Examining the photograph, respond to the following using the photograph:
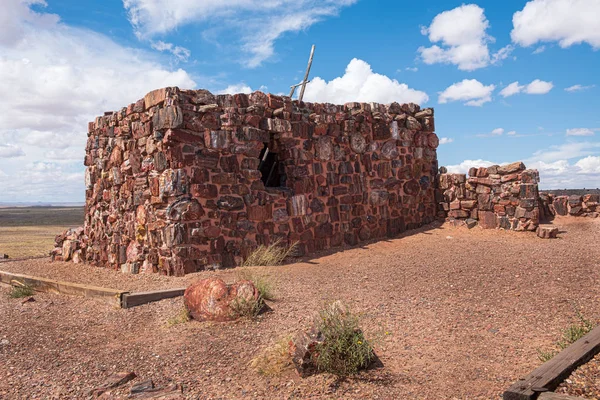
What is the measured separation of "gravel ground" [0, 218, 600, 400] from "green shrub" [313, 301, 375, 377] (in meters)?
0.12

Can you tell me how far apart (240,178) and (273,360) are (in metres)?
5.57

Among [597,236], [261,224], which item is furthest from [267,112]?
[597,236]

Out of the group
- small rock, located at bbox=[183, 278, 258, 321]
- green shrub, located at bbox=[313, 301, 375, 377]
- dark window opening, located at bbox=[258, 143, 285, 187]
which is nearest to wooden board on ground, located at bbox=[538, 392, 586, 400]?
green shrub, located at bbox=[313, 301, 375, 377]

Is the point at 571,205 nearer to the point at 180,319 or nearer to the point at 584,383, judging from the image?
the point at 584,383

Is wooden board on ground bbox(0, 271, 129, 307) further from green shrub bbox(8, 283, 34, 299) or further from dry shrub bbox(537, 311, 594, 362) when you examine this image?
dry shrub bbox(537, 311, 594, 362)

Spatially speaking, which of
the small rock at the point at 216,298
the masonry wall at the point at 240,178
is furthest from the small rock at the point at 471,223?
the small rock at the point at 216,298

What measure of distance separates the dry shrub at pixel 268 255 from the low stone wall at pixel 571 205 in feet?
23.2

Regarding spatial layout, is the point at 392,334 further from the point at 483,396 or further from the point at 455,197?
the point at 455,197

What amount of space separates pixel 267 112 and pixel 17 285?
5807 millimetres

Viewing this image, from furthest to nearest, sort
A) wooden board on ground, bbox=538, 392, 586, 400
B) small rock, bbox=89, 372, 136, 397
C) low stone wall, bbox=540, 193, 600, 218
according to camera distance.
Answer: low stone wall, bbox=540, 193, 600, 218 < small rock, bbox=89, 372, 136, 397 < wooden board on ground, bbox=538, 392, 586, 400

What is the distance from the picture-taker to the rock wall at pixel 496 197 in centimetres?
1151

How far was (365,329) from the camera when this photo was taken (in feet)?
18.0

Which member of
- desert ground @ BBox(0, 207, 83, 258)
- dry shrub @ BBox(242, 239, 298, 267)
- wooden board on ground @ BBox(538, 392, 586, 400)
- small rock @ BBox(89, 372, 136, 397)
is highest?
dry shrub @ BBox(242, 239, 298, 267)

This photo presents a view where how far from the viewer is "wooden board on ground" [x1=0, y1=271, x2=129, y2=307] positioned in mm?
7445
